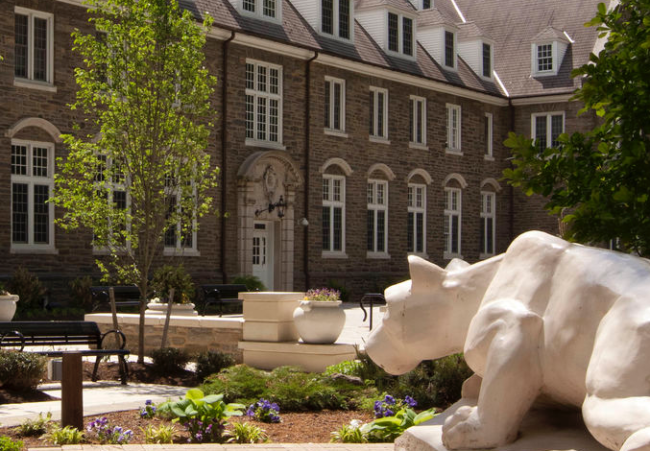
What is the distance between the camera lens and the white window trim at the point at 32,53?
875 inches

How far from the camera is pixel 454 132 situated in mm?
36625

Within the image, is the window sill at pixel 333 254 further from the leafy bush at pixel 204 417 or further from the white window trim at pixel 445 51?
the leafy bush at pixel 204 417

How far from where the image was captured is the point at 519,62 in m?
40.3

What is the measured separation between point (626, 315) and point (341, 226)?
26.7m

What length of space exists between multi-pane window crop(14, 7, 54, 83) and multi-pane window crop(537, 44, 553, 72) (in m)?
22.2

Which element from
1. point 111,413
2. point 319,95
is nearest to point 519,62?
point 319,95

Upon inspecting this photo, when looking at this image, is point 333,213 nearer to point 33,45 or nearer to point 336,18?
point 336,18

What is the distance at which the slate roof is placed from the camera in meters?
29.7

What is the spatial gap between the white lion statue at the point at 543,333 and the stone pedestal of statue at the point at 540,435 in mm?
119

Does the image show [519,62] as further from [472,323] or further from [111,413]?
[472,323]

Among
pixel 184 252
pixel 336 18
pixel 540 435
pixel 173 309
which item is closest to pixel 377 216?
pixel 336 18

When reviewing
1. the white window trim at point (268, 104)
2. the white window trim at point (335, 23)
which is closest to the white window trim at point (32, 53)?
the white window trim at point (268, 104)

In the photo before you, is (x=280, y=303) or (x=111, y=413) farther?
(x=280, y=303)

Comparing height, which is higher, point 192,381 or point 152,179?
point 152,179
